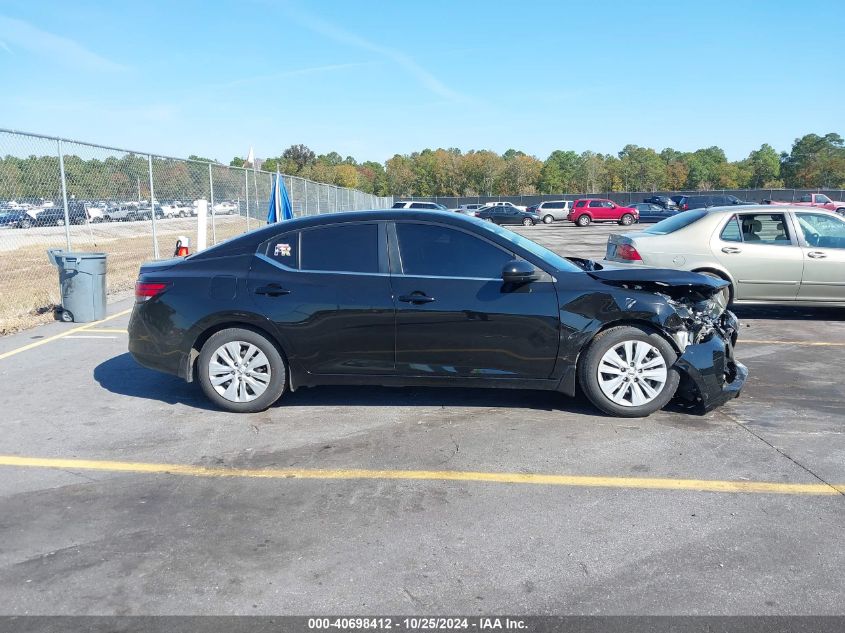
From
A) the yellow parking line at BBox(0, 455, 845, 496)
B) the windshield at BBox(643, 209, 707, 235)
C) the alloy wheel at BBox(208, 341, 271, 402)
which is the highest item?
the windshield at BBox(643, 209, 707, 235)

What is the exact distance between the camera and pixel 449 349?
5332 millimetres

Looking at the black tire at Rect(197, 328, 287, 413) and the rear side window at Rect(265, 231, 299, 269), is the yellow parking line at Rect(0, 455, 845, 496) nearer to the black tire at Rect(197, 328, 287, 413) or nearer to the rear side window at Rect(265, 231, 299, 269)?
the black tire at Rect(197, 328, 287, 413)

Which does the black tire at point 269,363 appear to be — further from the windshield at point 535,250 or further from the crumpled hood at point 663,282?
the crumpled hood at point 663,282

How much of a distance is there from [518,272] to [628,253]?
4.85 m

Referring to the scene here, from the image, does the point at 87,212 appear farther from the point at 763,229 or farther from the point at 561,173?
the point at 561,173

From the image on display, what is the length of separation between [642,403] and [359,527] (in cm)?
268

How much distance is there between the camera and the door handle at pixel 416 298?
5.32m

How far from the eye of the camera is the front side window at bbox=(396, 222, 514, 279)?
539 centimetres

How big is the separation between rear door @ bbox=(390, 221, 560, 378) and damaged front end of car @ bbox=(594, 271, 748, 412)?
0.68 meters

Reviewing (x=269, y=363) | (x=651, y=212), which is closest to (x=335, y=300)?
(x=269, y=363)

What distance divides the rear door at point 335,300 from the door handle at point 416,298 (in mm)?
110

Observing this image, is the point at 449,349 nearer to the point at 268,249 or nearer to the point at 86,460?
the point at 268,249

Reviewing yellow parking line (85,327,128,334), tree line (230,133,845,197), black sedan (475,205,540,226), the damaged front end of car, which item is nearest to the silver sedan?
the damaged front end of car

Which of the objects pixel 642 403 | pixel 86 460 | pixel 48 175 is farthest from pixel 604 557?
pixel 48 175
